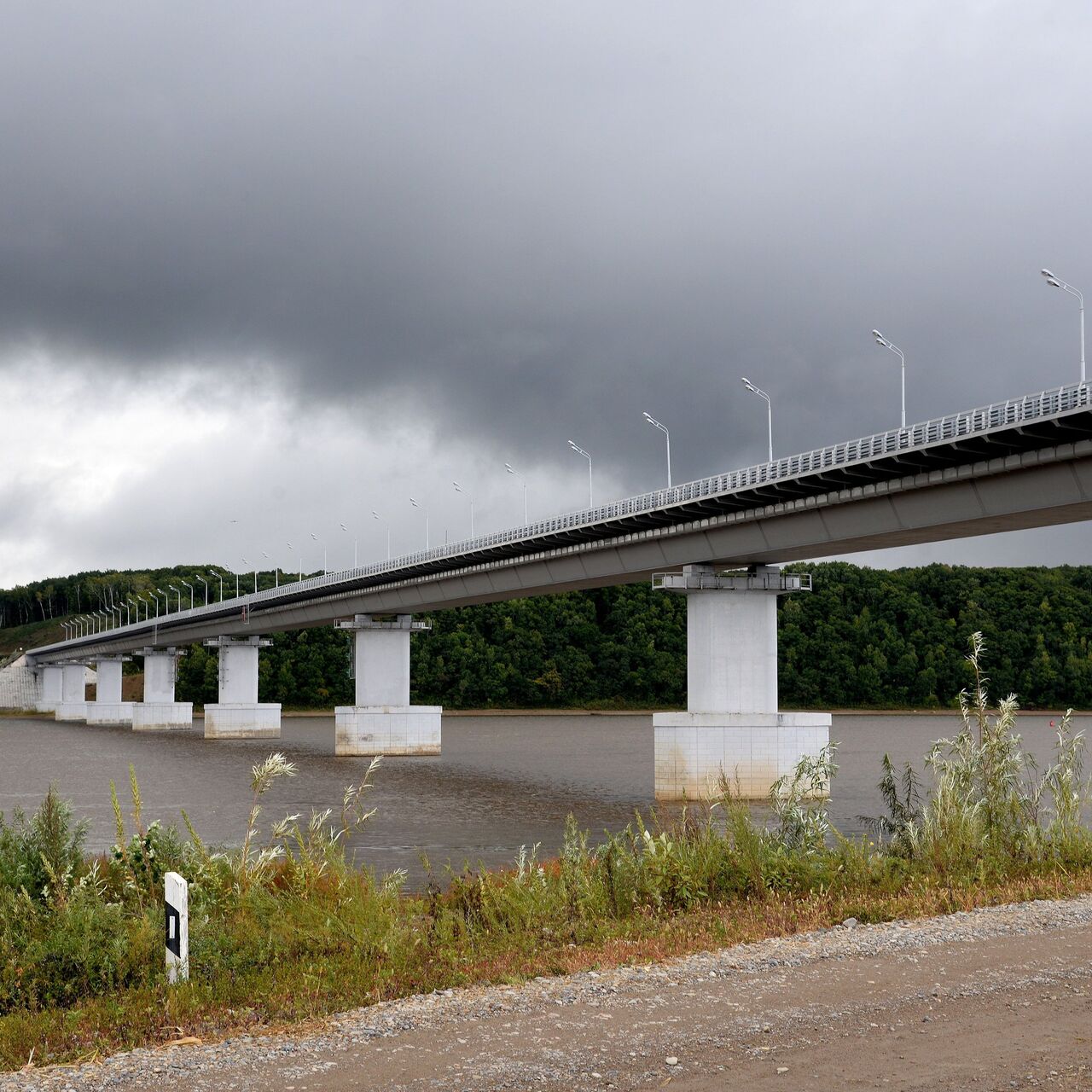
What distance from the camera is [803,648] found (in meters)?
147

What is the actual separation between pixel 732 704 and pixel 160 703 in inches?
3538

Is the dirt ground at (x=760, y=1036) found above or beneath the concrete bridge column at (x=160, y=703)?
above

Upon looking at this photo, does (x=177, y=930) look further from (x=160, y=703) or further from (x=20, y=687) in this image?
(x=20, y=687)

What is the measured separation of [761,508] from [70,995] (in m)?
35.6

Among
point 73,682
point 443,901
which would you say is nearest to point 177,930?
point 443,901

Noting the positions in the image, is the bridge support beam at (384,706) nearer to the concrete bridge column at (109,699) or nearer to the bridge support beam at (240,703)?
the bridge support beam at (240,703)

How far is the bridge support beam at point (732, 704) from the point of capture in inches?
1729

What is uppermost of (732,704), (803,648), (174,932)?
(803,648)

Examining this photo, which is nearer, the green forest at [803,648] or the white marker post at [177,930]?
the white marker post at [177,930]

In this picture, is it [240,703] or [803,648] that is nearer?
[240,703]

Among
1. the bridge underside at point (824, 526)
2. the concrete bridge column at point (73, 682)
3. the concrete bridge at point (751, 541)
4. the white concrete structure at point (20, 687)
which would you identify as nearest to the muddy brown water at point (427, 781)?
the concrete bridge at point (751, 541)

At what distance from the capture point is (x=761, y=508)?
43.4 m

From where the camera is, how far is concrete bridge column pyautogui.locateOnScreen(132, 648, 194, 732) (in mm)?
120625

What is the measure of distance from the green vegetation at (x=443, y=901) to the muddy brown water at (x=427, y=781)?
358 inches
